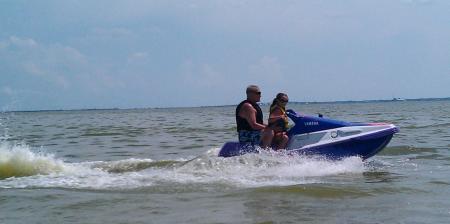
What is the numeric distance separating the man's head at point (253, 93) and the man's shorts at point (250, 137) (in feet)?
1.92

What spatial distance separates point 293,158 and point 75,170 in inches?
155

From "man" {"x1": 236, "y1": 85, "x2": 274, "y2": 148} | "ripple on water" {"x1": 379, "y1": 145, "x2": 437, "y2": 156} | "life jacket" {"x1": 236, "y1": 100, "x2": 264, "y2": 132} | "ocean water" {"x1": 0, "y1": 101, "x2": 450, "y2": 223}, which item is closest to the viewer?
"ocean water" {"x1": 0, "y1": 101, "x2": 450, "y2": 223}

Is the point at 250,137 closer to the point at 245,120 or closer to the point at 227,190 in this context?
the point at 245,120

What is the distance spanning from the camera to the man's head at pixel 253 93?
9969 mm

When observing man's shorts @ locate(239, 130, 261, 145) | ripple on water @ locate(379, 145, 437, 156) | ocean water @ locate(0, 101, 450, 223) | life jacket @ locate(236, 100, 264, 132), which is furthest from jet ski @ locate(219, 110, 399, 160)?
ripple on water @ locate(379, 145, 437, 156)

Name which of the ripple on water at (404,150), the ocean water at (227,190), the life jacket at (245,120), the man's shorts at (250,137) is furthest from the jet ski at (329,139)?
the ripple on water at (404,150)

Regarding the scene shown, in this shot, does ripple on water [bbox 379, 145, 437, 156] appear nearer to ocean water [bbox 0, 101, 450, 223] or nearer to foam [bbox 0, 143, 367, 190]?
ocean water [bbox 0, 101, 450, 223]

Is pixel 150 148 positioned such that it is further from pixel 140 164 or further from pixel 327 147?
pixel 327 147

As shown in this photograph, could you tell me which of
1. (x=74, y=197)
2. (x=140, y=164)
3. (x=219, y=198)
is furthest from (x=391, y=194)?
(x=140, y=164)

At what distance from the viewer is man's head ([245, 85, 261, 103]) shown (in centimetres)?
997

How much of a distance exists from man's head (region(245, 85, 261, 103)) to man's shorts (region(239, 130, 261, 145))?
1.92 feet

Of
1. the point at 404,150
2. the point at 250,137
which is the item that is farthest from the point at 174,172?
the point at 404,150

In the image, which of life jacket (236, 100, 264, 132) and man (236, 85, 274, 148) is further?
life jacket (236, 100, 264, 132)

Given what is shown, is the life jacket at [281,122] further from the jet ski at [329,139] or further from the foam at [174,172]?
the foam at [174,172]
